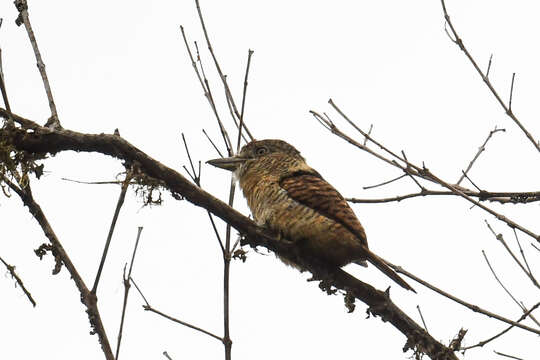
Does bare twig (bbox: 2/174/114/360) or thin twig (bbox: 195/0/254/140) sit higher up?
thin twig (bbox: 195/0/254/140)

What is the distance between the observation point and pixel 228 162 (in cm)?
516

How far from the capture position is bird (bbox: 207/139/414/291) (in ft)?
14.0

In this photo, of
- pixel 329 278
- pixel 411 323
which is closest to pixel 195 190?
pixel 329 278

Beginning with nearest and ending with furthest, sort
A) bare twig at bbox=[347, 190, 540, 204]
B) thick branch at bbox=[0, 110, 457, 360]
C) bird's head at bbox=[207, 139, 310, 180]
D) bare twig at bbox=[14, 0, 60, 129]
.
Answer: thick branch at bbox=[0, 110, 457, 360], bare twig at bbox=[14, 0, 60, 129], bare twig at bbox=[347, 190, 540, 204], bird's head at bbox=[207, 139, 310, 180]

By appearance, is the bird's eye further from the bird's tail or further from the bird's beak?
the bird's tail

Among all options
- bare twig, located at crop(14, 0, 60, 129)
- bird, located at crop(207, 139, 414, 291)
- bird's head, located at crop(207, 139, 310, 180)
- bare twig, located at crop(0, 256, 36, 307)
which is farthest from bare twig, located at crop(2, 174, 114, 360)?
bird's head, located at crop(207, 139, 310, 180)

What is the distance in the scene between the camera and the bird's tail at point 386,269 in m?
4.13

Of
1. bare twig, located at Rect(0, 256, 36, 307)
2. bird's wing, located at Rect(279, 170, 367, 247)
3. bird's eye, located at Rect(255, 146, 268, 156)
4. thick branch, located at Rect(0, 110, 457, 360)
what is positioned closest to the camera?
bare twig, located at Rect(0, 256, 36, 307)

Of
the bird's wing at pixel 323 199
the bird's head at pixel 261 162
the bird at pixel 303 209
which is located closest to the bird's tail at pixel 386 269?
the bird at pixel 303 209

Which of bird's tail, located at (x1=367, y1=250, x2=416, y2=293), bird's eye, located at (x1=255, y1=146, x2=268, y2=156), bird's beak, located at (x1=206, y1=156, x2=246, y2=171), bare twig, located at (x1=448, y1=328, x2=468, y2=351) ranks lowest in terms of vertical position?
bare twig, located at (x1=448, y1=328, x2=468, y2=351)

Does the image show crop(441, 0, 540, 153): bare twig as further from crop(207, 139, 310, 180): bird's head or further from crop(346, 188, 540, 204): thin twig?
crop(207, 139, 310, 180): bird's head

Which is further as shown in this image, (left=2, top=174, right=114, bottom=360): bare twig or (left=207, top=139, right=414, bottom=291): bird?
(left=207, top=139, right=414, bottom=291): bird

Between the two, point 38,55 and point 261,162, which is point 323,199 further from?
point 38,55

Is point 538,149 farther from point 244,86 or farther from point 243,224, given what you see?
point 244,86
